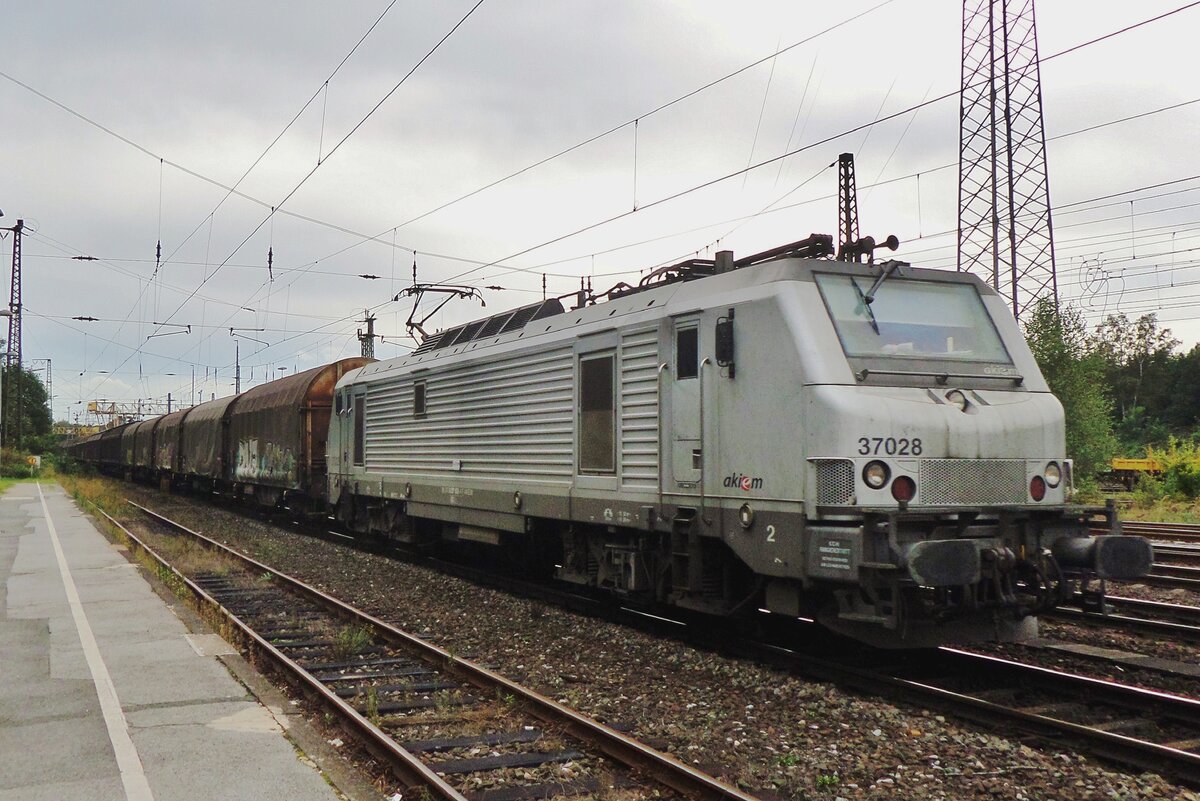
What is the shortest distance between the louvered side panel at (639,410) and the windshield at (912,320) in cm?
189

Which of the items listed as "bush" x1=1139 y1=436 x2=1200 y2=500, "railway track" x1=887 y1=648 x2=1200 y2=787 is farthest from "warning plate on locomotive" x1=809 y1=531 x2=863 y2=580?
"bush" x1=1139 y1=436 x2=1200 y2=500

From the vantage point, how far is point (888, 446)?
718cm

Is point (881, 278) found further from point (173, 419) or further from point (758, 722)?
point (173, 419)

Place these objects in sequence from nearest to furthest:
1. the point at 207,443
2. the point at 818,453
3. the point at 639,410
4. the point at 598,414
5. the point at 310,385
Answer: the point at 818,453 → the point at 639,410 → the point at 598,414 → the point at 310,385 → the point at 207,443

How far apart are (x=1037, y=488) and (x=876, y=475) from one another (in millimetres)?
1546

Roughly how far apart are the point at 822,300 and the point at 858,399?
3.47ft

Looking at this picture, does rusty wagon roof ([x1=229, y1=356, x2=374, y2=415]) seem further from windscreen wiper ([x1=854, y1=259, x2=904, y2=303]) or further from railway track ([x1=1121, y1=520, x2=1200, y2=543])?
railway track ([x1=1121, y1=520, x2=1200, y2=543])

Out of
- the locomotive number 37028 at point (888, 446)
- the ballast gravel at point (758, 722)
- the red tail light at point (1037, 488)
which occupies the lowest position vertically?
the ballast gravel at point (758, 722)

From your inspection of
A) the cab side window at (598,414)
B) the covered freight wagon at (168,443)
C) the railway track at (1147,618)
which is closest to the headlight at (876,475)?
the railway track at (1147,618)

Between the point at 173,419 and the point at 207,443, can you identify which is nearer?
the point at 207,443

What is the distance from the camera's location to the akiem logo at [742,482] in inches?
312

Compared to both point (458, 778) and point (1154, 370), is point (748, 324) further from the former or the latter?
point (1154, 370)

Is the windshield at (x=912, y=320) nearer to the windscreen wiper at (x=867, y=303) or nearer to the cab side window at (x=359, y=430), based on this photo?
the windscreen wiper at (x=867, y=303)

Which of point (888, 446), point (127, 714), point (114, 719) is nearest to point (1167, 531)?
point (888, 446)
